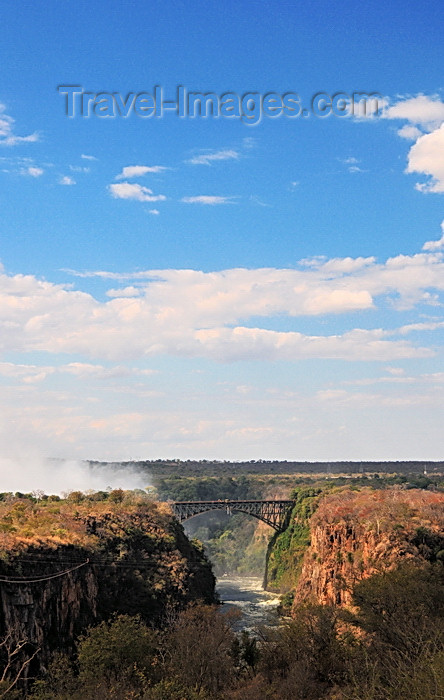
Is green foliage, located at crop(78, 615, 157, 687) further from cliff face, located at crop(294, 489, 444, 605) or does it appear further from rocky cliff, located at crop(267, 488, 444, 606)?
cliff face, located at crop(294, 489, 444, 605)

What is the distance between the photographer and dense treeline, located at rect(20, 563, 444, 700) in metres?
40.0

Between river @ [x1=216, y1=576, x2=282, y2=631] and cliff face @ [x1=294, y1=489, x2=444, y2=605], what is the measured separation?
592 cm

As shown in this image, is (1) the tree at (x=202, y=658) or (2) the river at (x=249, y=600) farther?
(2) the river at (x=249, y=600)

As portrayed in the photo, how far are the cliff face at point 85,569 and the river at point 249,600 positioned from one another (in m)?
6.33

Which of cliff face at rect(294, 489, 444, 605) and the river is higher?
cliff face at rect(294, 489, 444, 605)

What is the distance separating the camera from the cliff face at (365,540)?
75.9 m

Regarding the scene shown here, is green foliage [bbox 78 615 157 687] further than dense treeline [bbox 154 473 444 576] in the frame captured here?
No

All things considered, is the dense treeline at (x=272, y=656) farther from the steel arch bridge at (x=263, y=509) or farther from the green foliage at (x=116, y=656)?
the steel arch bridge at (x=263, y=509)

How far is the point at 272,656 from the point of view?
50812 mm

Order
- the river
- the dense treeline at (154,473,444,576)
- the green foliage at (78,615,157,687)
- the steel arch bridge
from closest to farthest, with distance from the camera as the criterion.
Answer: the green foliage at (78,615,157,687) < the river < the steel arch bridge < the dense treeline at (154,473,444,576)

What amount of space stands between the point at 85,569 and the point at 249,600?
54.2 meters

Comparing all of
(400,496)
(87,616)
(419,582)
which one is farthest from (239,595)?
(419,582)

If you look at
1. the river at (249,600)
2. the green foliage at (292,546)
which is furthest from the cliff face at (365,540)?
the green foliage at (292,546)

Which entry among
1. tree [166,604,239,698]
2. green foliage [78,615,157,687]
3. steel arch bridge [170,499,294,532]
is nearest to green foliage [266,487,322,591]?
steel arch bridge [170,499,294,532]
